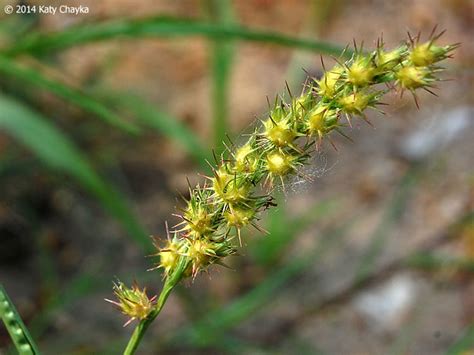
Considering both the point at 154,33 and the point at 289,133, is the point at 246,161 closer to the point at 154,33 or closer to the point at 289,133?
the point at 289,133

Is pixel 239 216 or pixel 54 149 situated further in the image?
pixel 54 149

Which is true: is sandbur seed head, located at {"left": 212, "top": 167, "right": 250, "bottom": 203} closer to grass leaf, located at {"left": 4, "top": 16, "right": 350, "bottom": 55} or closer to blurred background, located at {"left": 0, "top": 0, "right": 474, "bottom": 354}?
grass leaf, located at {"left": 4, "top": 16, "right": 350, "bottom": 55}

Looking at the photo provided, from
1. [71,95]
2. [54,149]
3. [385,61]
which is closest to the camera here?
[385,61]

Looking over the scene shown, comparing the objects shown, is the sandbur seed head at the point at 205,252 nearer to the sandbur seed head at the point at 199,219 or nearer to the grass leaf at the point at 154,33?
the sandbur seed head at the point at 199,219

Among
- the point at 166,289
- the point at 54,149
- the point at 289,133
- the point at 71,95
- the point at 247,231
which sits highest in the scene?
the point at 247,231

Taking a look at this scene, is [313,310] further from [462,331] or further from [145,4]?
[145,4]

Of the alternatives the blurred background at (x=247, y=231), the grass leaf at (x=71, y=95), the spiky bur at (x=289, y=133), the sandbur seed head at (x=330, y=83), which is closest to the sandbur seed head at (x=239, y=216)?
the spiky bur at (x=289, y=133)

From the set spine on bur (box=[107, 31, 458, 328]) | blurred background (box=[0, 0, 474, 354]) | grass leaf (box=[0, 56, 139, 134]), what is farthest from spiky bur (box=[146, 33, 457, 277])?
blurred background (box=[0, 0, 474, 354])

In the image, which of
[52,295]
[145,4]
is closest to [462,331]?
[52,295]

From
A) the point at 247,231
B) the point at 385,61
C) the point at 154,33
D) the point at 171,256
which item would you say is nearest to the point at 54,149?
the point at 154,33
